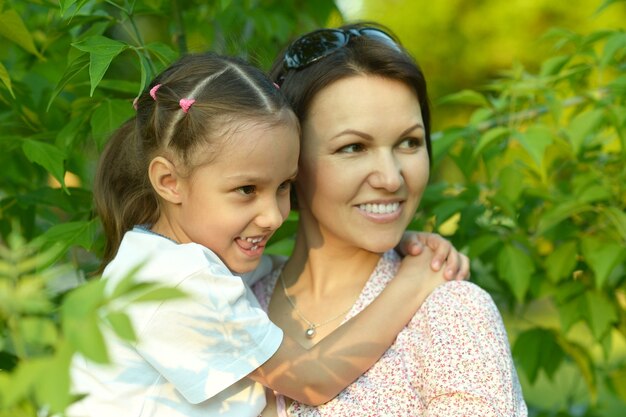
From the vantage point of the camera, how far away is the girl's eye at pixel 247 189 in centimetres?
194

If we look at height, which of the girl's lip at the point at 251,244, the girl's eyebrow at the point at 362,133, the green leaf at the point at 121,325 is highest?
the green leaf at the point at 121,325

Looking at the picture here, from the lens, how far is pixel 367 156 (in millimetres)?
2127

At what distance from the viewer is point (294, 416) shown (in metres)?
2.05

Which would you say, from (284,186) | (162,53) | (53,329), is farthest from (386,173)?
(53,329)

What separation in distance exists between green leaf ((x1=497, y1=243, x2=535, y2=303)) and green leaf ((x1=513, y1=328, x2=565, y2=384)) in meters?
0.35

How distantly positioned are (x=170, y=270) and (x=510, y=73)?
1.59m

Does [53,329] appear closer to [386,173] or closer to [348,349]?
[348,349]

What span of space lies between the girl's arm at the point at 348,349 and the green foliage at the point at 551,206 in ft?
2.23

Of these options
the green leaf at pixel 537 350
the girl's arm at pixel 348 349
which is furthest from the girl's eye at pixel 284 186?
the green leaf at pixel 537 350

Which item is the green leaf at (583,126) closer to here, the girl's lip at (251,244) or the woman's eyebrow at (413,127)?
the woman's eyebrow at (413,127)

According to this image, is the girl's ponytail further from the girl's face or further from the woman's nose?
the woman's nose

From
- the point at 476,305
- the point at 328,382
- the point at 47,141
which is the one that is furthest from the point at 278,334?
the point at 47,141

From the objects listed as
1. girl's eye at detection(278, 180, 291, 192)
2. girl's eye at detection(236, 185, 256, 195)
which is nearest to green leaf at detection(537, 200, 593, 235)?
girl's eye at detection(278, 180, 291, 192)

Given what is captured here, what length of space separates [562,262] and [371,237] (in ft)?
3.19
